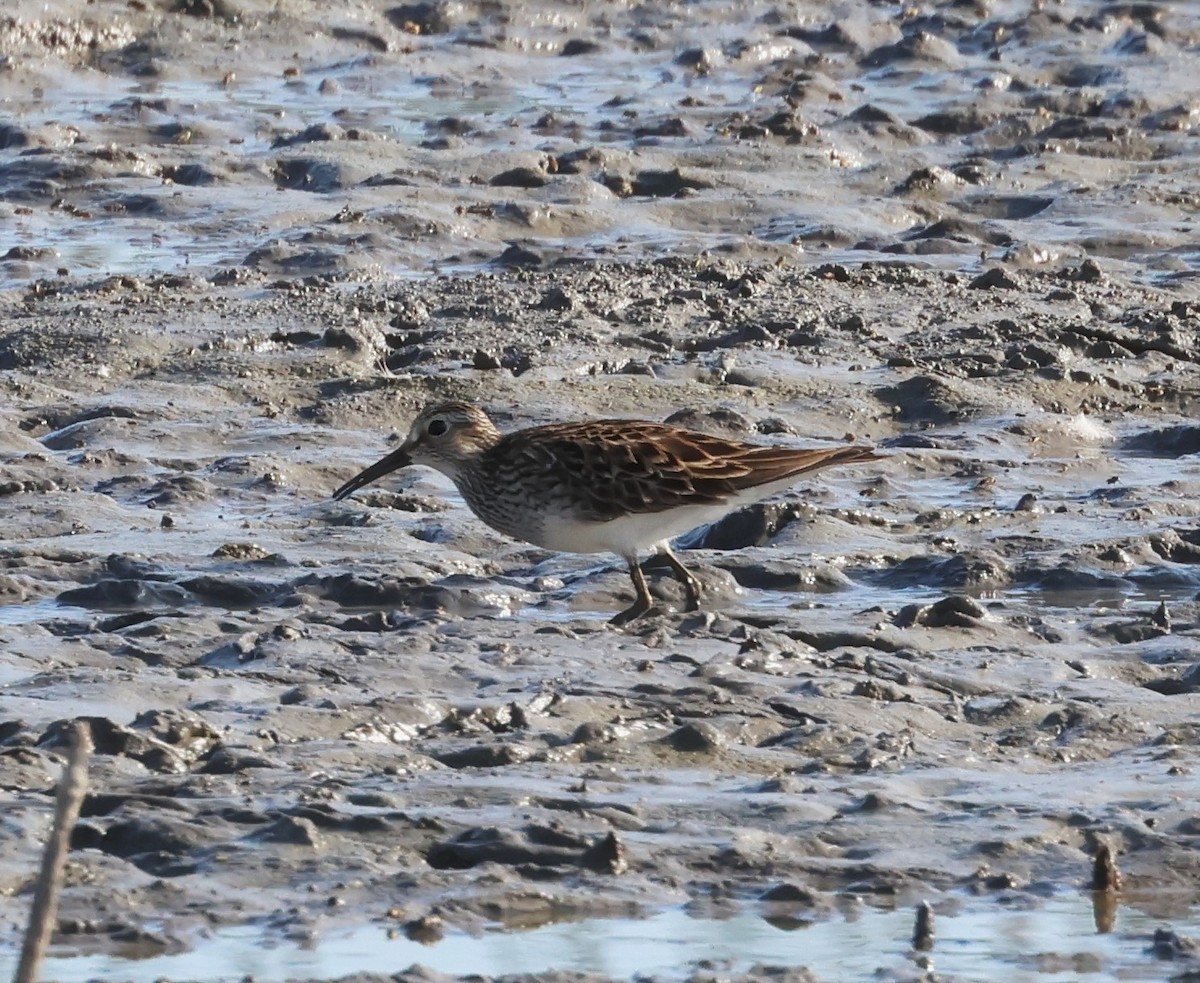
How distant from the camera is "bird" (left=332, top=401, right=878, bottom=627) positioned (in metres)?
7.74

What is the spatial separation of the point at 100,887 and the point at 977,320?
736cm

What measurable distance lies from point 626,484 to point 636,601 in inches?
15.5

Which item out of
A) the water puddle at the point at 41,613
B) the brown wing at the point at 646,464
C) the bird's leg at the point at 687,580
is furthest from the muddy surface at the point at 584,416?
the brown wing at the point at 646,464

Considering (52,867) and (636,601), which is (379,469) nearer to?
(636,601)

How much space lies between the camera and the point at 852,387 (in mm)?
10531

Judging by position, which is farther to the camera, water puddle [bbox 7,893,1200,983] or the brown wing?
the brown wing

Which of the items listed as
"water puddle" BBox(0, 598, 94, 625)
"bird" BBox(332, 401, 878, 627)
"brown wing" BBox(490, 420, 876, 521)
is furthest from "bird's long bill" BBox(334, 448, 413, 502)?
"water puddle" BBox(0, 598, 94, 625)

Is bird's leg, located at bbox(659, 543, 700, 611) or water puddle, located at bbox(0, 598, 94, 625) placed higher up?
bird's leg, located at bbox(659, 543, 700, 611)

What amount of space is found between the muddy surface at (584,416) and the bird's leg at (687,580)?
137mm

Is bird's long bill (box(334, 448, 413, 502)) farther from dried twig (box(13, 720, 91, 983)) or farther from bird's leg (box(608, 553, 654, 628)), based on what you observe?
dried twig (box(13, 720, 91, 983))

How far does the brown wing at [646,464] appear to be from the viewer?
7.73 m

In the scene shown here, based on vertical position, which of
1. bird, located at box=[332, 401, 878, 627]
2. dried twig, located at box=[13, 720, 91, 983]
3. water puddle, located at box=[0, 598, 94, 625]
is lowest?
water puddle, located at box=[0, 598, 94, 625]

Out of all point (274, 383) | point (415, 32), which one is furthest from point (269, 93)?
point (274, 383)

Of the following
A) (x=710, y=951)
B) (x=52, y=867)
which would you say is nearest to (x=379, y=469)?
(x=710, y=951)
